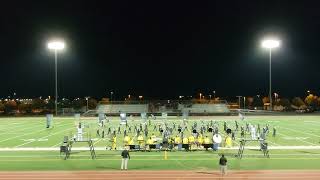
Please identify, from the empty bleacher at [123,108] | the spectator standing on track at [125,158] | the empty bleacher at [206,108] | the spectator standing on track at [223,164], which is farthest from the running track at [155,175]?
the empty bleacher at [123,108]

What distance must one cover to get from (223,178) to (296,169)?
11.6 feet

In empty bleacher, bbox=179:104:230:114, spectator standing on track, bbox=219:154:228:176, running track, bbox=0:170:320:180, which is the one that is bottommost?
running track, bbox=0:170:320:180

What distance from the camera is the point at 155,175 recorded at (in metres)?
16.9

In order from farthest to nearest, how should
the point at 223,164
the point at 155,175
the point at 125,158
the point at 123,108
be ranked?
1. the point at 123,108
2. the point at 125,158
3. the point at 155,175
4. the point at 223,164

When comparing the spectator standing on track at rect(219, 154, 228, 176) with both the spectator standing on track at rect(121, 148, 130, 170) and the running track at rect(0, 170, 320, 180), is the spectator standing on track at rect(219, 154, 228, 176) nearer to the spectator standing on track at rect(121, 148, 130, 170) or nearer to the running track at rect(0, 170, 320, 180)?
the running track at rect(0, 170, 320, 180)

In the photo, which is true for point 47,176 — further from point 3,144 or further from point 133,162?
point 3,144

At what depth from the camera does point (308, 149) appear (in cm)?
2517

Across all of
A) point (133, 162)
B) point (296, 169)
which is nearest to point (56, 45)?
point (133, 162)

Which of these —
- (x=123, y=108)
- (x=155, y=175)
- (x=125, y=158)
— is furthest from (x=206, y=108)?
(x=155, y=175)

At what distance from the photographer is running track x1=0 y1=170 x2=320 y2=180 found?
16.5 m

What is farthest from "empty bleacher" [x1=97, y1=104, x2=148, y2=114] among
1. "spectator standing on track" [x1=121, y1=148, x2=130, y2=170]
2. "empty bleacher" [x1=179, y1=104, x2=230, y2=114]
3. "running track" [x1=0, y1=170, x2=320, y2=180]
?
"running track" [x1=0, y1=170, x2=320, y2=180]

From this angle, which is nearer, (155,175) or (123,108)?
(155,175)

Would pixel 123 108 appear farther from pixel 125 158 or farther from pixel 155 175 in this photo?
pixel 155 175

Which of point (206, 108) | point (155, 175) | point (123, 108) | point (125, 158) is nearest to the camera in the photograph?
point (155, 175)
